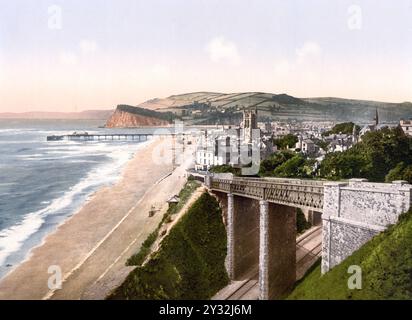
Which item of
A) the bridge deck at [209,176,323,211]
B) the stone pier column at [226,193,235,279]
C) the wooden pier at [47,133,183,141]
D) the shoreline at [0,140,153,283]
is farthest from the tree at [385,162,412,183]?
the wooden pier at [47,133,183,141]

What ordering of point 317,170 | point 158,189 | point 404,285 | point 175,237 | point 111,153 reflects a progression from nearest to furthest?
point 404,285 < point 175,237 < point 317,170 < point 158,189 < point 111,153

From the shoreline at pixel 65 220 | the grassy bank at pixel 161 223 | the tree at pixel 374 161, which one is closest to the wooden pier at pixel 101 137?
the shoreline at pixel 65 220

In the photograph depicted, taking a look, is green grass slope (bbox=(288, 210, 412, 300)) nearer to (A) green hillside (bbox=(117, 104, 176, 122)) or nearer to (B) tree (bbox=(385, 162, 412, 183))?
(B) tree (bbox=(385, 162, 412, 183))

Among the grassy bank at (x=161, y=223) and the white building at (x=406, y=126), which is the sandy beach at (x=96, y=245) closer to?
the grassy bank at (x=161, y=223)

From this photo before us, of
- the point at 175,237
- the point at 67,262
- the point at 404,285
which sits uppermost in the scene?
the point at 404,285

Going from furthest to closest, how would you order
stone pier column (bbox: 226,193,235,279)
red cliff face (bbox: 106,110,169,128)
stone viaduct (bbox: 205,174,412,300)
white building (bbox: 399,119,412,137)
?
white building (bbox: 399,119,412,137)
red cliff face (bbox: 106,110,169,128)
stone pier column (bbox: 226,193,235,279)
stone viaduct (bbox: 205,174,412,300)

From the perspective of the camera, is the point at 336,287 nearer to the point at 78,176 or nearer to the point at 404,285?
the point at 404,285

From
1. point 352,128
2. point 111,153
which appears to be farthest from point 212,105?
point 111,153
